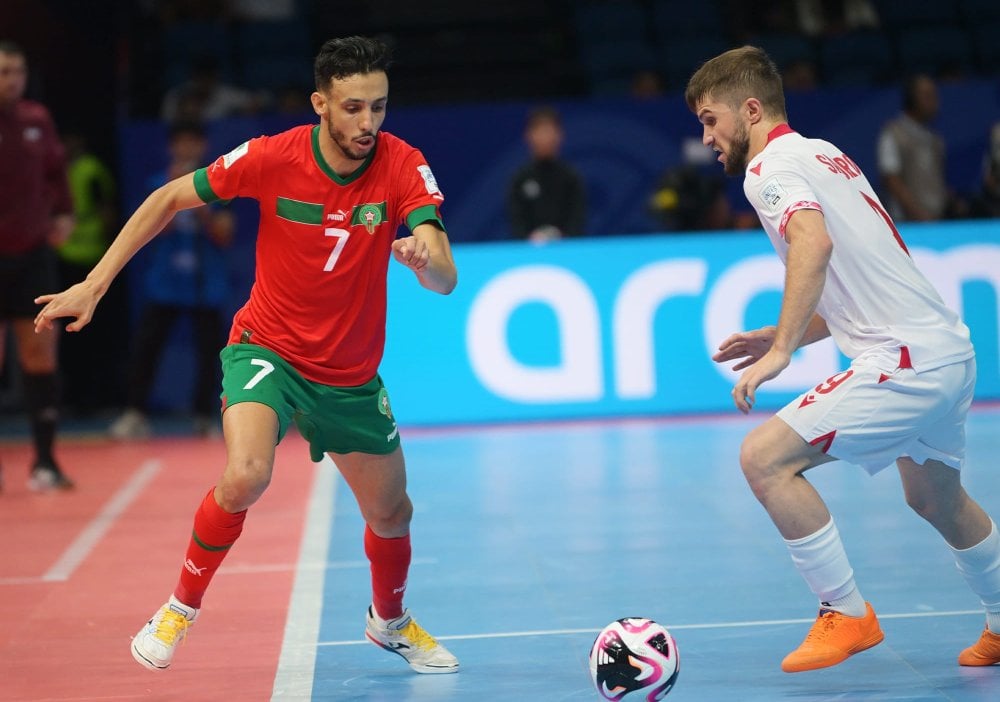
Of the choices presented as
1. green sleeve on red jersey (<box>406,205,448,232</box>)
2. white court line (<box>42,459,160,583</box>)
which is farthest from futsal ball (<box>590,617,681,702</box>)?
white court line (<box>42,459,160,583</box>)

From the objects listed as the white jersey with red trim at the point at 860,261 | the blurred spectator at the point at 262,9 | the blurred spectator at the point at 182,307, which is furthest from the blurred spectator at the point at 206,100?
the white jersey with red trim at the point at 860,261

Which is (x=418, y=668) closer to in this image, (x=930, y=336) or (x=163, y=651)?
(x=163, y=651)

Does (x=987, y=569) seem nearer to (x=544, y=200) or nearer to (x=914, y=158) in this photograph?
(x=544, y=200)

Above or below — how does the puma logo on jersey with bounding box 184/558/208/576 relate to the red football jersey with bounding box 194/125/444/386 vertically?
below

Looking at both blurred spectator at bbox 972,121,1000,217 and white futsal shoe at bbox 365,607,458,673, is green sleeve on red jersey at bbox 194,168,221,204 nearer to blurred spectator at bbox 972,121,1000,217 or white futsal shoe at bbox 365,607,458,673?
white futsal shoe at bbox 365,607,458,673

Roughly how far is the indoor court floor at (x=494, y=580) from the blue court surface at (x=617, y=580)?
0.01 meters

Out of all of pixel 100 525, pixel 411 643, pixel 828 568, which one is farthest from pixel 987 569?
A: pixel 100 525

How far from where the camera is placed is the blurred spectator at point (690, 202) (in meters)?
12.2

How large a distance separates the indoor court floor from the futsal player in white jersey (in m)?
0.44

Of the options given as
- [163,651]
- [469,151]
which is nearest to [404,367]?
[469,151]

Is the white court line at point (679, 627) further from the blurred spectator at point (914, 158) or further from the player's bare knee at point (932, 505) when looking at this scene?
the blurred spectator at point (914, 158)

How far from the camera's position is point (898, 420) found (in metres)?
4.14

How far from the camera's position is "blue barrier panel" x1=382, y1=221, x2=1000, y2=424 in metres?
10.6

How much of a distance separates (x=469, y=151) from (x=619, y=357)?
3319 millimetres
